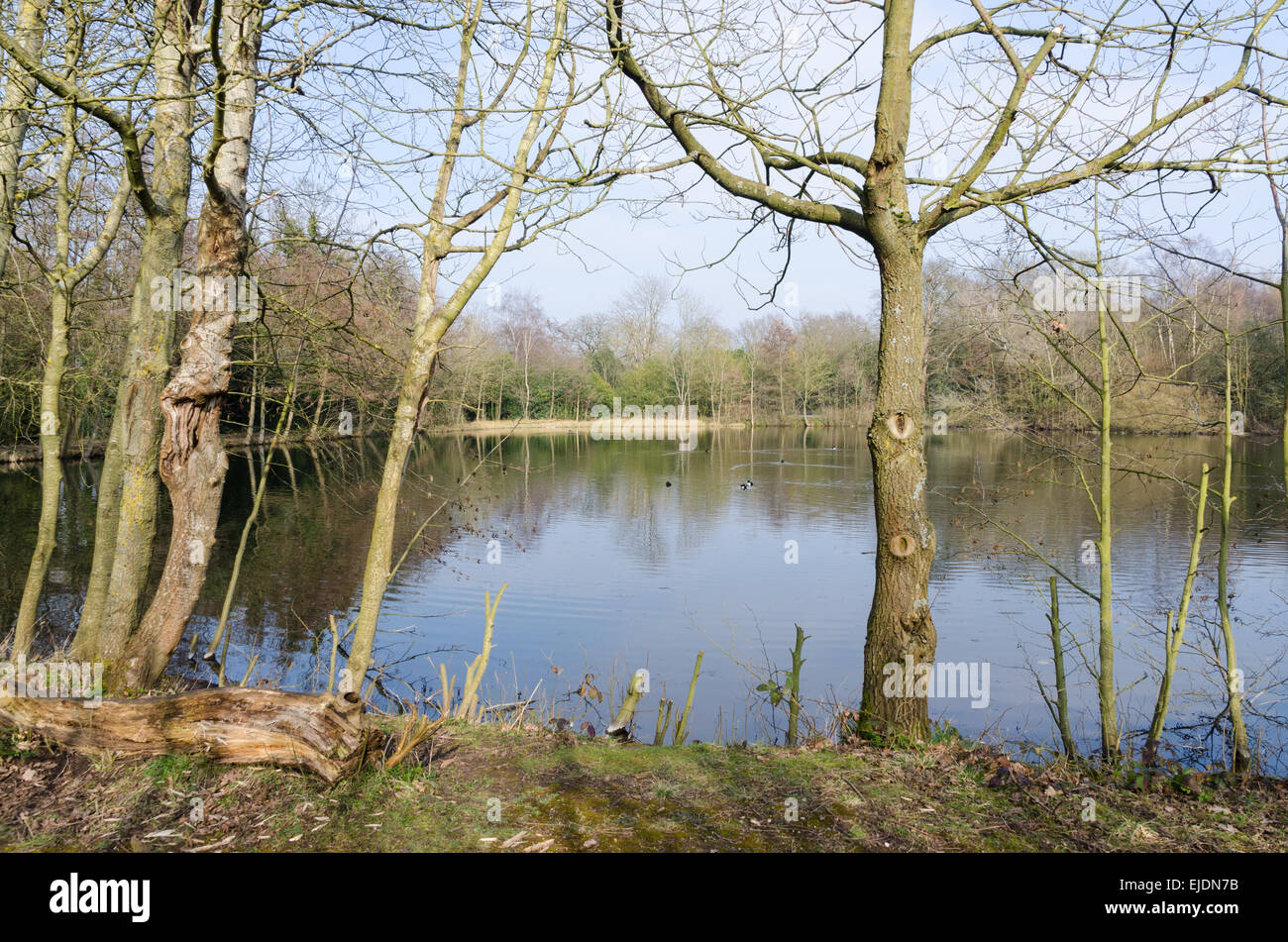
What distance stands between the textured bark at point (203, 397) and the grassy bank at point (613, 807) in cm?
160

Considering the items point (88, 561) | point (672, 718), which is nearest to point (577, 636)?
point (672, 718)

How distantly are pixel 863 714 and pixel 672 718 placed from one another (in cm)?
338

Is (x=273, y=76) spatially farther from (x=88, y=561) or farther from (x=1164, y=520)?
(x=1164, y=520)

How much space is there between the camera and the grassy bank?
3137mm

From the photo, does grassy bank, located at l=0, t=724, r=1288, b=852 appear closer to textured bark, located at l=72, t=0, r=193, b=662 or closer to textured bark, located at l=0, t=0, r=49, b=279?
textured bark, located at l=72, t=0, r=193, b=662

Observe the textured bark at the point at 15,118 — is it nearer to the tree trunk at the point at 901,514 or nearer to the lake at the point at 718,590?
the lake at the point at 718,590

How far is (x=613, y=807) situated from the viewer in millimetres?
3549

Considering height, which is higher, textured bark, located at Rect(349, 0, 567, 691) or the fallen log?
textured bark, located at Rect(349, 0, 567, 691)

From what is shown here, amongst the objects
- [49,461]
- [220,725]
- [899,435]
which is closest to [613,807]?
[220,725]

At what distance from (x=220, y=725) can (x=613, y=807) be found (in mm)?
1759

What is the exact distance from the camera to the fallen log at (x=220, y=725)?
3.44 metres

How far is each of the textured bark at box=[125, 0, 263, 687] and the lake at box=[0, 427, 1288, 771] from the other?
1731mm

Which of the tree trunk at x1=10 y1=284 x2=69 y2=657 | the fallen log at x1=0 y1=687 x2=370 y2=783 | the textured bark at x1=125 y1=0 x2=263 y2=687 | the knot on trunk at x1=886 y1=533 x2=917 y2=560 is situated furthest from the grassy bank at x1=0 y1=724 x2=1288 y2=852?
the tree trunk at x1=10 y1=284 x2=69 y2=657
